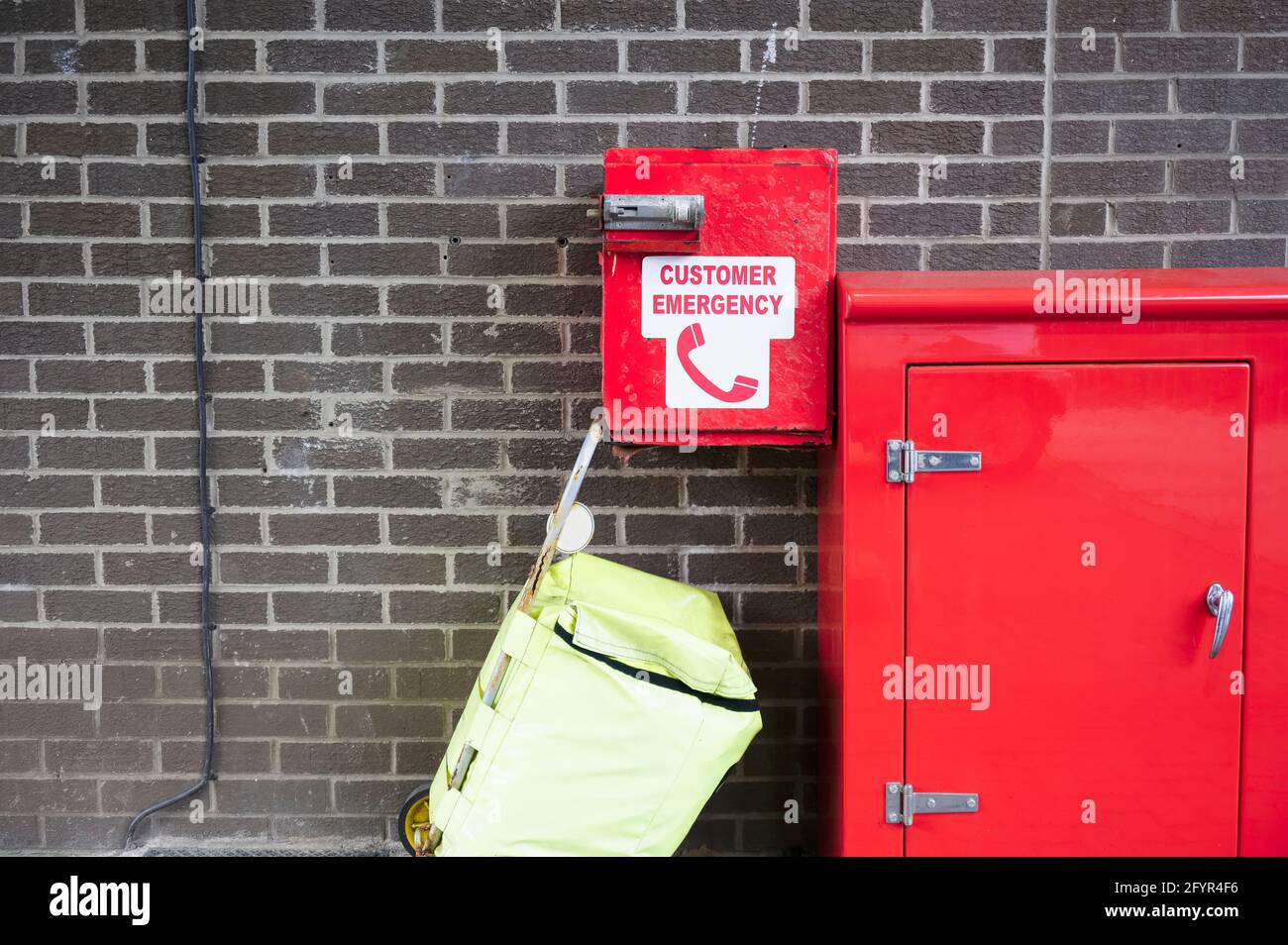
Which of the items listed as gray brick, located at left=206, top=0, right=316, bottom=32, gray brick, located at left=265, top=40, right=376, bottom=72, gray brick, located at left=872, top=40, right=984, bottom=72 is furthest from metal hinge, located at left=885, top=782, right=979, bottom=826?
gray brick, located at left=206, top=0, right=316, bottom=32

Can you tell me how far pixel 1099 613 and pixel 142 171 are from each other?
267 cm

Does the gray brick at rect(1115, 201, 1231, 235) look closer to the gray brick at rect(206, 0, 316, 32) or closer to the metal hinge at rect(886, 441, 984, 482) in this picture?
the metal hinge at rect(886, 441, 984, 482)

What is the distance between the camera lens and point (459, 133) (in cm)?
243

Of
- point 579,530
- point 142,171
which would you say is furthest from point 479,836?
point 142,171

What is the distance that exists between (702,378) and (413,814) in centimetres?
146

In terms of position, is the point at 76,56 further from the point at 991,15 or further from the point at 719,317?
the point at 991,15

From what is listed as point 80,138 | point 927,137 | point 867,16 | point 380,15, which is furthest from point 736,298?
point 80,138

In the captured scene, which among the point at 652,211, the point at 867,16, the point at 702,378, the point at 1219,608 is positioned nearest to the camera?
the point at 1219,608

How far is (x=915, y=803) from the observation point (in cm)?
194

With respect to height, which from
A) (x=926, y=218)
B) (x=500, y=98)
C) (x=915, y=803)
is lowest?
(x=915, y=803)

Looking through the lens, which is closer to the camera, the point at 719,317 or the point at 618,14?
the point at 719,317

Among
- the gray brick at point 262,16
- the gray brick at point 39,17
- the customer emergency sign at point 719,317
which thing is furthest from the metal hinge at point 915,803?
the gray brick at point 39,17

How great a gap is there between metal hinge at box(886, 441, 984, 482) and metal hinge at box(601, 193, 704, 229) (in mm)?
668
